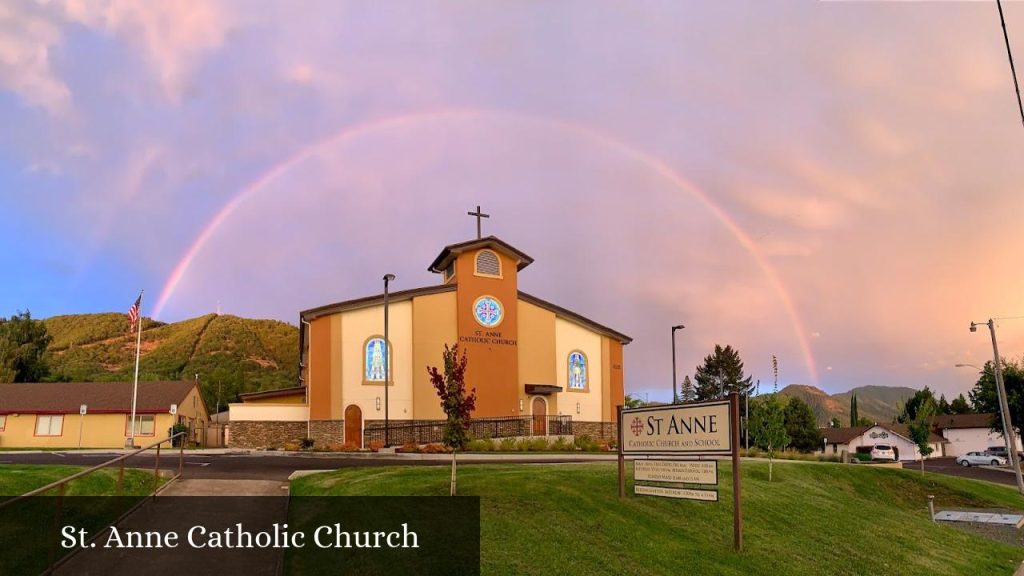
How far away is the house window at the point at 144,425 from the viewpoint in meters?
55.1

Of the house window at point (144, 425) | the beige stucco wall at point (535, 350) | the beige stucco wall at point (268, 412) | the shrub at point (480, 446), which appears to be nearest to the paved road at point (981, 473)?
the beige stucco wall at point (535, 350)

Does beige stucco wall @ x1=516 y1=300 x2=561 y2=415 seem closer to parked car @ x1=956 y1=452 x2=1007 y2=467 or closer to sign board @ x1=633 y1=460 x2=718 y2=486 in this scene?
sign board @ x1=633 y1=460 x2=718 y2=486

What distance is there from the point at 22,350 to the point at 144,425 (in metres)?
36.5

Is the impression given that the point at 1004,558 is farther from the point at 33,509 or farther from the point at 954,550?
the point at 33,509

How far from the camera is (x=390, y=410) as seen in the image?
46969 mm

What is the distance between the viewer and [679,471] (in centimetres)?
1528

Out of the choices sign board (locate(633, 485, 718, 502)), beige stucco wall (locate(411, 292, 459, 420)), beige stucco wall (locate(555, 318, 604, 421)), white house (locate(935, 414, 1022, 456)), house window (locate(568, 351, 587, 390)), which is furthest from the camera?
white house (locate(935, 414, 1022, 456))

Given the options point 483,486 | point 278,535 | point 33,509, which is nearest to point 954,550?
point 483,486

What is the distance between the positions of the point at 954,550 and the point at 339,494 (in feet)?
50.1

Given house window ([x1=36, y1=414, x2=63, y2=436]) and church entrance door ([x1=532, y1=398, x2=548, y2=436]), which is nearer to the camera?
church entrance door ([x1=532, y1=398, x2=548, y2=436])

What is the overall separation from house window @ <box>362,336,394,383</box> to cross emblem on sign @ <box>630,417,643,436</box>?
32.2 meters

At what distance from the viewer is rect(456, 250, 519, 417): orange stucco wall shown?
49.8m

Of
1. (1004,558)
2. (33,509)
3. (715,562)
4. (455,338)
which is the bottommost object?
(1004,558)
